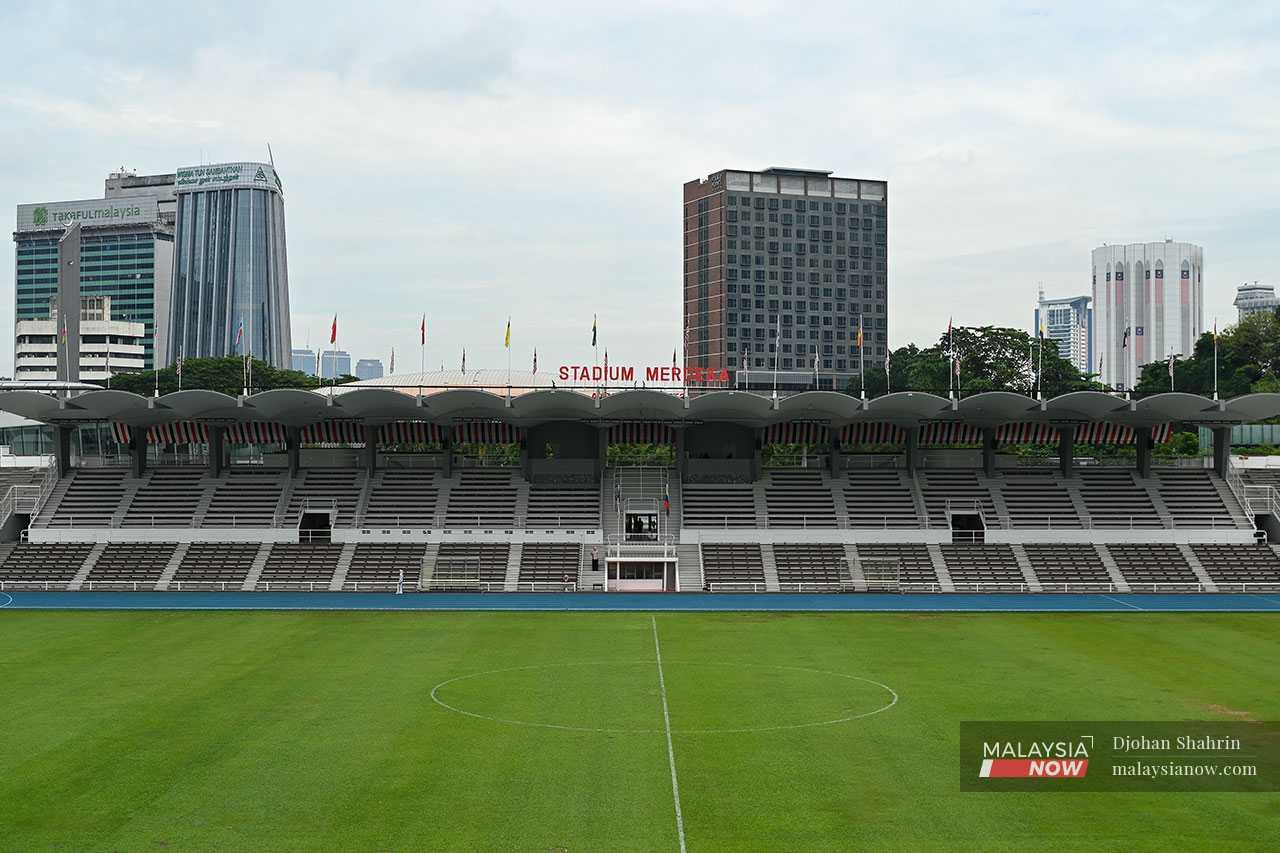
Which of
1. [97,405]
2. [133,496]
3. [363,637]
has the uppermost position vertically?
[97,405]

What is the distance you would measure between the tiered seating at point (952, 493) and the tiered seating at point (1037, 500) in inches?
45.0

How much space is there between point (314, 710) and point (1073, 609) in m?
35.5

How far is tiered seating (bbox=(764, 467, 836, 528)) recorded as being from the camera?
66.6m

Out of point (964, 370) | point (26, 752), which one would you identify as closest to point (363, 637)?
point (26, 752)

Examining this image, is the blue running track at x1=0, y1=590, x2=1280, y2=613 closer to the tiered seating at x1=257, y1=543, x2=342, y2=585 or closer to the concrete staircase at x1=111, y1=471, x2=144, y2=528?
the tiered seating at x1=257, y1=543, x2=342, y2=585

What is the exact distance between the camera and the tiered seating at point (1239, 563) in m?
61.0

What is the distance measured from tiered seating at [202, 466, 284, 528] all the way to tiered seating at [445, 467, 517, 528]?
10.2 metres

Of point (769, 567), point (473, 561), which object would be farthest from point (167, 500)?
point (769, 567)

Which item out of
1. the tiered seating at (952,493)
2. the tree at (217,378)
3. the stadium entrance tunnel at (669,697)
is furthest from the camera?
the tree at (217,378)

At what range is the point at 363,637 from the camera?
4406cm

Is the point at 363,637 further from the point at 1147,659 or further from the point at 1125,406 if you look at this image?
the point at 1125,406

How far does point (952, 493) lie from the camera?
227ft

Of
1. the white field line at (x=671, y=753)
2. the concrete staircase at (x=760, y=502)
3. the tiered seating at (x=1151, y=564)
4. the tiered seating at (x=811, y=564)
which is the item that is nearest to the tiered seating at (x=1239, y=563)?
the tiered seating at (x=1151, y=564)

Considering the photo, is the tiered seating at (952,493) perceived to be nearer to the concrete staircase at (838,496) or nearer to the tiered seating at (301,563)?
the concrete staircase at (838,496)
